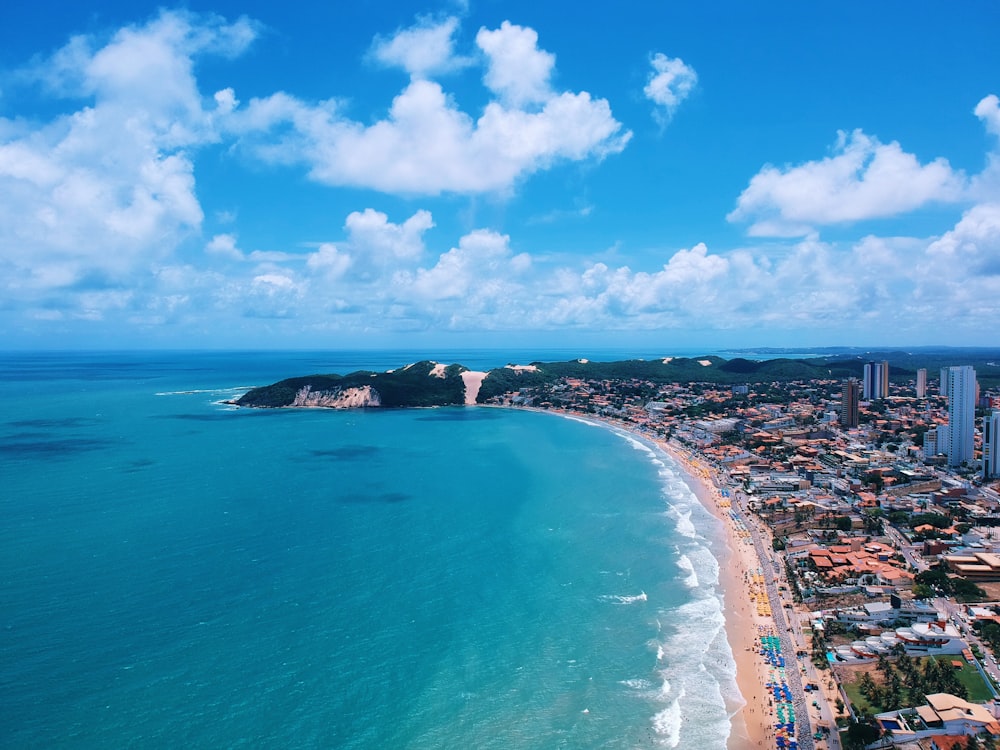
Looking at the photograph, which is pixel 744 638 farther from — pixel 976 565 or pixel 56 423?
pixel 56 423

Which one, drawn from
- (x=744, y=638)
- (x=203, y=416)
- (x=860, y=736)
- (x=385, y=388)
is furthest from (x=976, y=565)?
(x=385, y=388)

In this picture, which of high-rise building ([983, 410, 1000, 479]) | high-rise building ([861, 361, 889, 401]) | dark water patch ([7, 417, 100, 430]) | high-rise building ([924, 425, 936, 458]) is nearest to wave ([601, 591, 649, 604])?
high-rise building ([983, 410, 1000, 479])

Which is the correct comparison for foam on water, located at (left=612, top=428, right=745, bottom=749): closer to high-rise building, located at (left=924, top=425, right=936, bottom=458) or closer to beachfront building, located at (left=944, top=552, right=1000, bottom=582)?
beachfront building, located at (left=944, top=552, right=1000, bottom=582)

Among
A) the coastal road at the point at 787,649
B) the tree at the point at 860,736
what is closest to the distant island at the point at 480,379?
the coastal road at the point at 787,649

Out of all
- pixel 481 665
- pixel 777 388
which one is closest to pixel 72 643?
pixel 481 665

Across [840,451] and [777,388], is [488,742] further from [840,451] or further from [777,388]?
[777,388]
